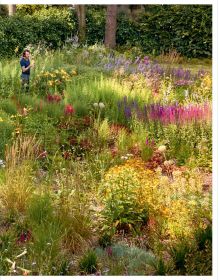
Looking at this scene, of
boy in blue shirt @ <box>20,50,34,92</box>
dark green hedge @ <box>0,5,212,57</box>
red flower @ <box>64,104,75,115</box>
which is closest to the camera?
red flower @ <box>64,104,75,115</box>

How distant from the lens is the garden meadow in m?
4.64

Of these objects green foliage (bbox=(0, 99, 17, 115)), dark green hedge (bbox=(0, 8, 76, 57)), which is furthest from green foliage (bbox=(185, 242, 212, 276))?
dark green hedge (bbox=(0, 8, 76, 57))

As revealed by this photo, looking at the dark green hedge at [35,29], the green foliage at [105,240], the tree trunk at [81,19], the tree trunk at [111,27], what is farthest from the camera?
the tree trunk at [81,19]

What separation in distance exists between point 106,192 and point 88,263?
133 centimetres

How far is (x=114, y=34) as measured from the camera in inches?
862

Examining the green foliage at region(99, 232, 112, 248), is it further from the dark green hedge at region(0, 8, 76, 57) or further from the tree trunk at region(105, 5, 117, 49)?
the tree trunk at region(105, 5, 117, 49)

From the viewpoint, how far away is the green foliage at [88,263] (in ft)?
15.0

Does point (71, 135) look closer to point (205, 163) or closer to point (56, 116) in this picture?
point (56, 116)

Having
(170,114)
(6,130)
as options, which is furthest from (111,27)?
(6,130)

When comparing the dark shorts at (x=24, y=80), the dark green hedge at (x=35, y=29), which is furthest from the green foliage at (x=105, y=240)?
the dark green hedge at (x=35, y=29)

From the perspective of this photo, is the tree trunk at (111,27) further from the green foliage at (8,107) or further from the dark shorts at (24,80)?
the green foliage at (8,107)

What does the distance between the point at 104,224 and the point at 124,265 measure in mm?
653

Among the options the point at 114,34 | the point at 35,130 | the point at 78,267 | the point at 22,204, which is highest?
the point at 114,34

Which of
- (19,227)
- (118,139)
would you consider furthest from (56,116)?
(19,227)
